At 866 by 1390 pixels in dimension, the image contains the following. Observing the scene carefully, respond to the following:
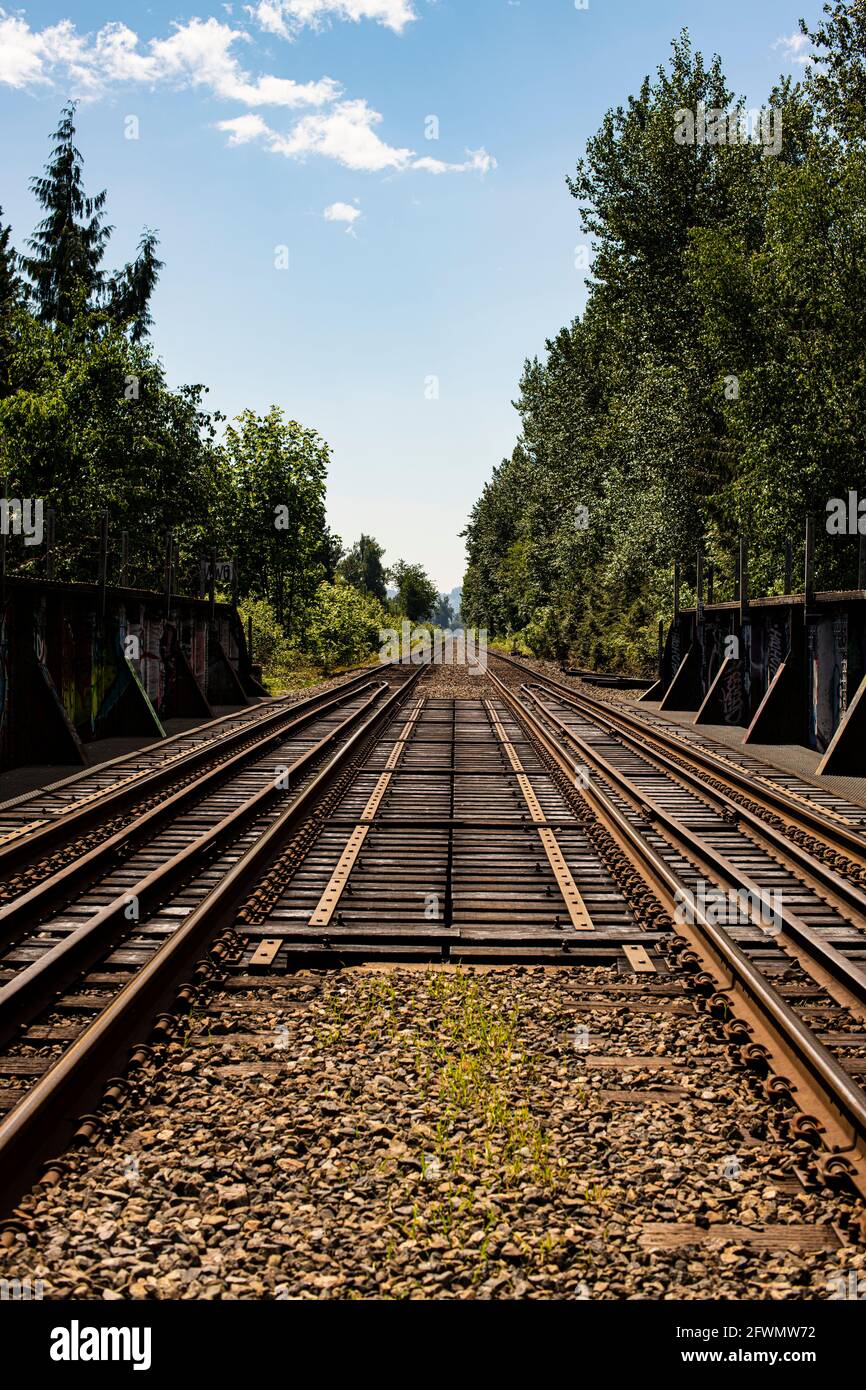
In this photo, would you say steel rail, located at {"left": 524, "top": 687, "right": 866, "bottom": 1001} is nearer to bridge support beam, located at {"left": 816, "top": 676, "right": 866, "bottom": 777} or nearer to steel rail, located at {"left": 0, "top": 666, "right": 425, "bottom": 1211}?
bridge support beam, located at {"left": 816, "top": 676, "right": 866, "bottom": 777}

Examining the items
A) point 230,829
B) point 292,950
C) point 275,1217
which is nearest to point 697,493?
point 230,829

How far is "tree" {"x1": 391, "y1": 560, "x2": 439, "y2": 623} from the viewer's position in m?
126

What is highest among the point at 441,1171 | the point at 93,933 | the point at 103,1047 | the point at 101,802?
the point at 101,802

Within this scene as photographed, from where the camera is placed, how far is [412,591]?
127 m

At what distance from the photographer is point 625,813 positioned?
34.7 ft

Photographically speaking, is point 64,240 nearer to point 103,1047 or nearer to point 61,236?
point 61,236

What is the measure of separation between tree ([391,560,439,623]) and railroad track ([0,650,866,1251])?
11096 cm

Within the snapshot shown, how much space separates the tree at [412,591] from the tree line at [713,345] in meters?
78.6

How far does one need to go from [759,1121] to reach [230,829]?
619 cm

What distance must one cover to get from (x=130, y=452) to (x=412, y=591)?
9606 cm

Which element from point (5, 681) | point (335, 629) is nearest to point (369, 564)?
point (335, 629)

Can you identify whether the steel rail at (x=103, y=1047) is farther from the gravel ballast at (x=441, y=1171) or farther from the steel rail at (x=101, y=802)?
the steel rail at (x=101, y=802)

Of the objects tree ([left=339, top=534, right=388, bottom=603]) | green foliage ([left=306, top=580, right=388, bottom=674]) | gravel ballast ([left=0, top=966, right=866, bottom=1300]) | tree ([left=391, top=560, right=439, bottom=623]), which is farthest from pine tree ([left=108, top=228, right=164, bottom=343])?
tree ([left=339, top=534, right=388, bottom=603])
